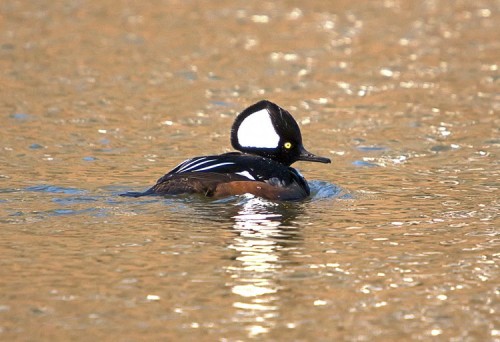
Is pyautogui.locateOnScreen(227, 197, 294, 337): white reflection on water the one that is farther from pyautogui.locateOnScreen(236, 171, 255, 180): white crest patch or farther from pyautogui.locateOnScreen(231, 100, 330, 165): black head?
pyautogui.locateOnScreen(231, 100, 330, 165): black head

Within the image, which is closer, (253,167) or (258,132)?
(253,167)

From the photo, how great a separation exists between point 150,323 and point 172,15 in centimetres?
1494

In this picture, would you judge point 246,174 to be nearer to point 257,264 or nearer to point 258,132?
point 258,132

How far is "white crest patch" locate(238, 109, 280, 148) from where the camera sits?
10.1 meters

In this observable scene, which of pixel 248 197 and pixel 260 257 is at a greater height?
pixel 248 197

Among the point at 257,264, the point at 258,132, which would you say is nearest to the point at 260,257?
the point at 257,264

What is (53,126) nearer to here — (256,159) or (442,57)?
(256,159)

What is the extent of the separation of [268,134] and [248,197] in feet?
2.73

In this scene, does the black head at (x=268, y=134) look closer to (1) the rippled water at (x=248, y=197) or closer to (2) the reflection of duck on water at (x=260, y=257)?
(1) the rippled water at (x=248, y=197)

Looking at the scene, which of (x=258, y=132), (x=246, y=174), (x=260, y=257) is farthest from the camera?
(x=258, y=132)

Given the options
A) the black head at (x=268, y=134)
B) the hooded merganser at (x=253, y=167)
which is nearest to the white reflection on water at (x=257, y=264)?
the hooded merganser at (x=253, y=167)

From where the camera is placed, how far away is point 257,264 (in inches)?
303

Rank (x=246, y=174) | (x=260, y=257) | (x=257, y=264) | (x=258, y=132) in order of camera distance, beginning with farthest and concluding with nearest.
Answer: (x=258, y=132) < (x=246, y=174) < (x=260, y=257) < (x=257, y=264)

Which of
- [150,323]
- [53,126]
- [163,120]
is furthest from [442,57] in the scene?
[150,323]
